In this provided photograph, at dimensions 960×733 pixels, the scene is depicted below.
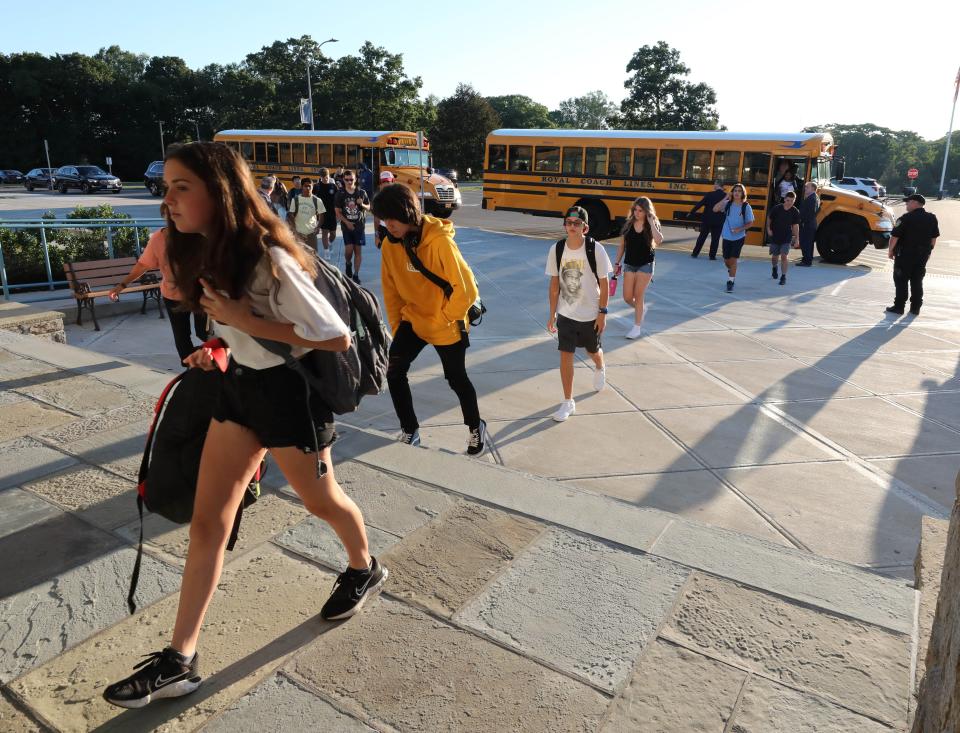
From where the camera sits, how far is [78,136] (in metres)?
58.9

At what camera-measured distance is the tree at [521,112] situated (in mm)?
94125

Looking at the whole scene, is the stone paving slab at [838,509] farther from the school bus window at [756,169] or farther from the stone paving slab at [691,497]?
the school bus window at [756,169]

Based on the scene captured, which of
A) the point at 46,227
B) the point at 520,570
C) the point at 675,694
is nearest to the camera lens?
the point at 675,694

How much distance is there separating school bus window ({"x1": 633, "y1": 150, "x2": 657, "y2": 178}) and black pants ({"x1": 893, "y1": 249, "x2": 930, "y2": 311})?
815 centimetres

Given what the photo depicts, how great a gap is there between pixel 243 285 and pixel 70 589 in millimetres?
1645

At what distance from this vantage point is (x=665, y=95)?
60500 mm

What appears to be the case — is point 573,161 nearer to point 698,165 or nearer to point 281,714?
point 698,165

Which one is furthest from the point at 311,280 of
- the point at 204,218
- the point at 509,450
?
the point at 509,450

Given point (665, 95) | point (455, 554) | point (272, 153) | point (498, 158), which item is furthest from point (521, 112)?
point (455, 554)

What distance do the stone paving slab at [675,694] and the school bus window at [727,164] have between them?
1554cm

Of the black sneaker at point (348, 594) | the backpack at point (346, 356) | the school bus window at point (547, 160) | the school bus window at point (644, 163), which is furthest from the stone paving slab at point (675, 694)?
the school bus window at point (547, 160)

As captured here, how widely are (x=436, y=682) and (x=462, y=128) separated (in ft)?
202

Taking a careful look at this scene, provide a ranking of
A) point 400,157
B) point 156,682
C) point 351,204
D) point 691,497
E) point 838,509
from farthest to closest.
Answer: point 400,157, point 351,204, point 691,497, point 838,509, point 156,682

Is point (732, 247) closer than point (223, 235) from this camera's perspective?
No
